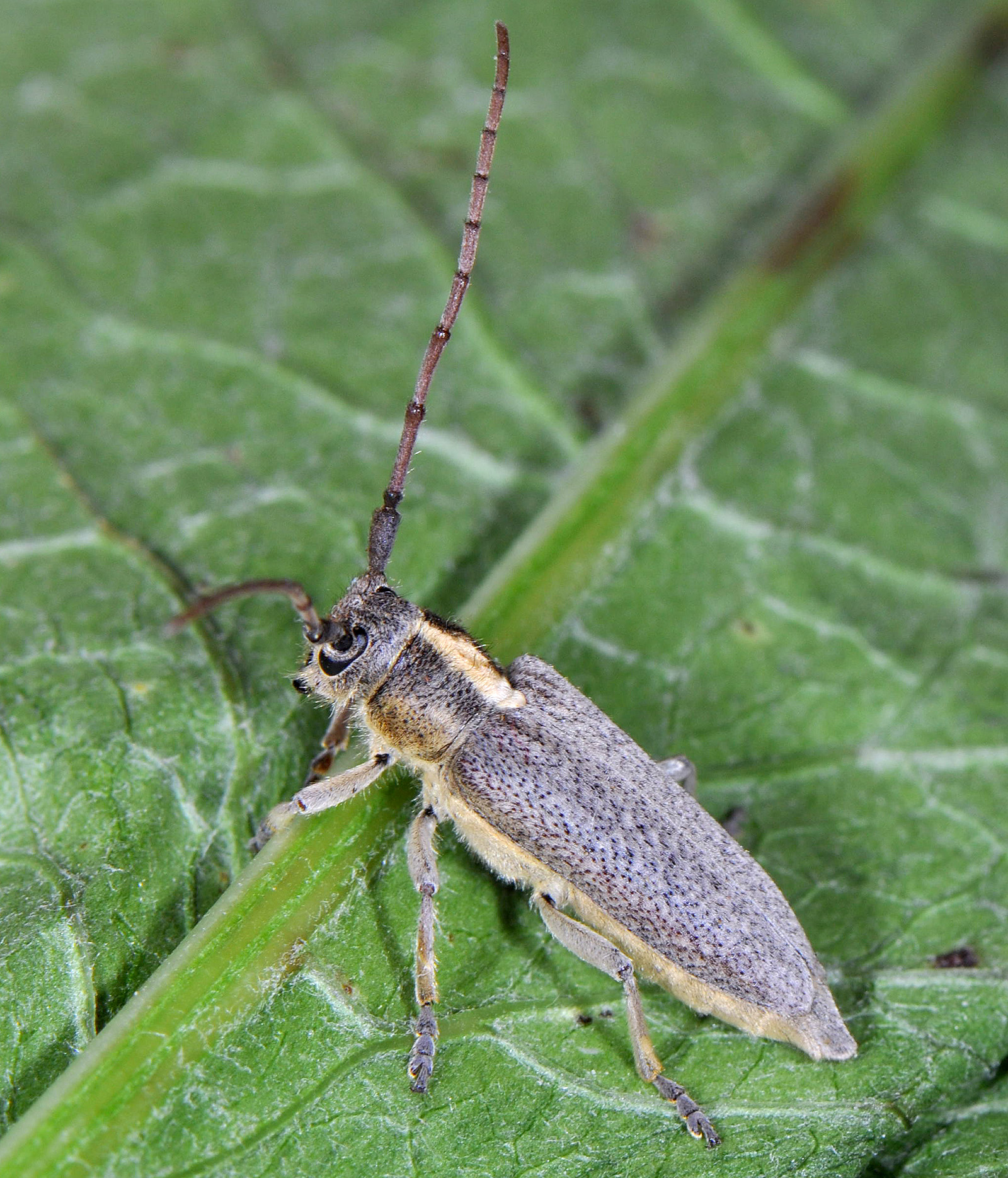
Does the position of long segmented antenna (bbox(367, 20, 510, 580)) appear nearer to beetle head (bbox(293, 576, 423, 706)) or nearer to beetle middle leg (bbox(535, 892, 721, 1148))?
beetle head (bbox(293, 576, 423, 706))

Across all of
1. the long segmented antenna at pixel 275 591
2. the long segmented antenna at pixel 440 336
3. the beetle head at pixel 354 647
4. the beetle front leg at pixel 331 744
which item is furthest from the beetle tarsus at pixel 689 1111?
the long segmented antenna at pixel 440 336

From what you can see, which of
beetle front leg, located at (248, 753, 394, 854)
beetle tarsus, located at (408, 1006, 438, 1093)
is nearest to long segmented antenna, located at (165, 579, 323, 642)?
beetle front leg, located at (248, 753, 394, 854)

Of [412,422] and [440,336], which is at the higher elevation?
[440,336]

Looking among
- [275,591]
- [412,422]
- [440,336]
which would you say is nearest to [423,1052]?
[275,591]

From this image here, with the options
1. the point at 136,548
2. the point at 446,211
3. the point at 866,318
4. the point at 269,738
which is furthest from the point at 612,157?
the point at 269,738

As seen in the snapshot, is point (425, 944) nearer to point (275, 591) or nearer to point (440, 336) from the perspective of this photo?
point (275, 591)

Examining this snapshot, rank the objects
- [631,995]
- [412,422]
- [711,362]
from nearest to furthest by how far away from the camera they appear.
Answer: [631,995], [412,422], [711,362]
